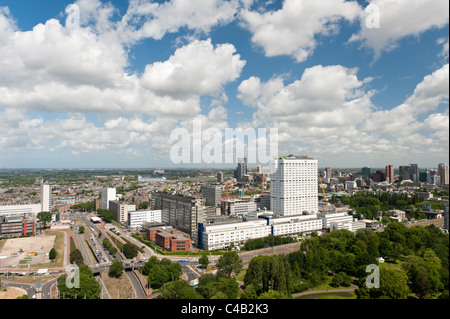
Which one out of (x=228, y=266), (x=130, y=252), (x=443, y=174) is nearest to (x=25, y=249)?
(x=130, y=252)

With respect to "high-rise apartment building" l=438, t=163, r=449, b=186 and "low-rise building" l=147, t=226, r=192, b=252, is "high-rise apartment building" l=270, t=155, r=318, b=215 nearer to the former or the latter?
"low-rise building" l=147, t=226, r=192, b=252

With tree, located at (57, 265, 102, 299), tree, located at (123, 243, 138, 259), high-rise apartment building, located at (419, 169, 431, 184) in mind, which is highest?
high-rise apartment building, located at (419, 169, 431, 184)

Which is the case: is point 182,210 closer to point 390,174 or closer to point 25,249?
point 25,249

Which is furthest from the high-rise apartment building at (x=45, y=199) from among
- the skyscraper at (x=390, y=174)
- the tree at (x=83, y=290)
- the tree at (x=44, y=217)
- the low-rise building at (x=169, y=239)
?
the skyscraper at (x=390, y=174)

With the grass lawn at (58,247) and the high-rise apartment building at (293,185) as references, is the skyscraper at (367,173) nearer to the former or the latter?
the high-rise apartment building at (293,185)

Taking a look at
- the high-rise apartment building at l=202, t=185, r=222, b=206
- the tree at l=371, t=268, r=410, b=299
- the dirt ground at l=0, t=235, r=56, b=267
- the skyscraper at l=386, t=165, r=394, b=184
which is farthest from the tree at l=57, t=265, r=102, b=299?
the skyscraper at l=386, t=165, r=394, b=184

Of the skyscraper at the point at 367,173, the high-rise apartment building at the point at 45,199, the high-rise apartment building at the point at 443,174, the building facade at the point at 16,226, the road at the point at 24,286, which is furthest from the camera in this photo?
the skyscraper at the point at 367,173

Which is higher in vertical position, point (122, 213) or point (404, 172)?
point (404, 172)
